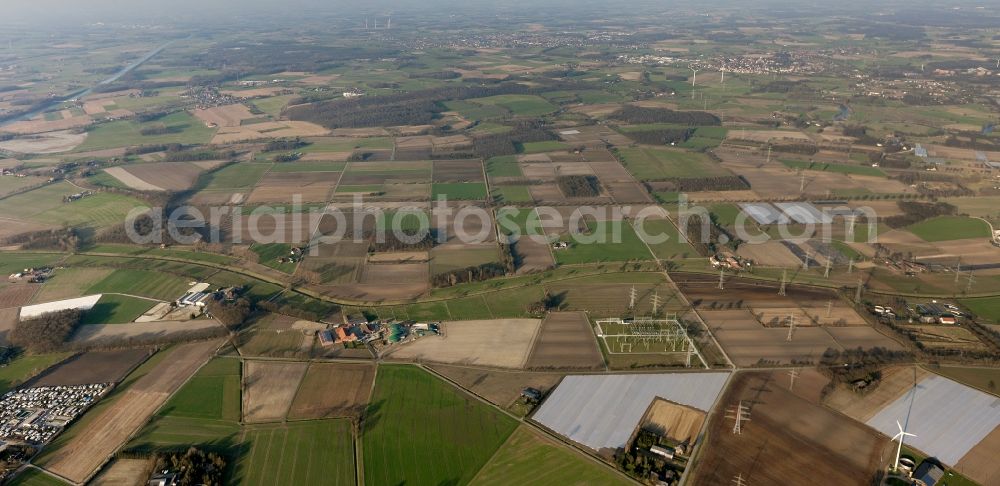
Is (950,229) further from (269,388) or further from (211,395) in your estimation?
(211,395)

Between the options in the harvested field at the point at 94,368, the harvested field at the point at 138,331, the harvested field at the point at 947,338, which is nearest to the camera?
the harvested field at the point at 94,368

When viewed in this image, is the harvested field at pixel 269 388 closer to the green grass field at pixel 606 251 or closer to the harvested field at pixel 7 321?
the harvested field at pixel 7 321

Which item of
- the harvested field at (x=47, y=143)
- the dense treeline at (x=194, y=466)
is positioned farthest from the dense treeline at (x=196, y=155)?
the dense treeline at (x=194, y=466)

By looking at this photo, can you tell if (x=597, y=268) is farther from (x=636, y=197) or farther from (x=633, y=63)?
(x=633, y=63)

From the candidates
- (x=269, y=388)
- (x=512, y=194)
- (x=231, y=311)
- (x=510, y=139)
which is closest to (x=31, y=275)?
(x=231, y=311)

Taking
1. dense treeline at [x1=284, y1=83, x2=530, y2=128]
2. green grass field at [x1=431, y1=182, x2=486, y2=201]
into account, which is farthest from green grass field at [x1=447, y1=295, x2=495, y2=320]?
dense treeline at [x1=284, y1=83, x2=530, y2=128]

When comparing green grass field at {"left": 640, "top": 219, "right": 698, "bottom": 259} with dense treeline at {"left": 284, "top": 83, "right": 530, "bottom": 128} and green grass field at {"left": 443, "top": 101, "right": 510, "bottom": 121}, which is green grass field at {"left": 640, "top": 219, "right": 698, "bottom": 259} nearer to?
green grass field at {"left": 443, "top": 101, "right": 510, "bottom": 121}
